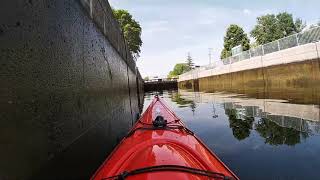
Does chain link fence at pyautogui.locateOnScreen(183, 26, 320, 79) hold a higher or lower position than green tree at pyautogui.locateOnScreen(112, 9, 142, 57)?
lower

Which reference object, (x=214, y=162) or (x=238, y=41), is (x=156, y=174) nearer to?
(x=214, y=162)

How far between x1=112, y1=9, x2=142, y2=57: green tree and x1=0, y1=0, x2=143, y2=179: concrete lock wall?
62342 millimetres

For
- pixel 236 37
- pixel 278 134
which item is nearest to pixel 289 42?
pixel 278 134

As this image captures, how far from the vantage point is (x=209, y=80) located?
140ft

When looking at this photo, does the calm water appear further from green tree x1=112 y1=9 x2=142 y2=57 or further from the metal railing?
green tree x1=112 y1=9 x2=142 y2=57

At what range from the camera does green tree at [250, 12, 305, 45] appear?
3314 inches

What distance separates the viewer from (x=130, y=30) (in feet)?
220

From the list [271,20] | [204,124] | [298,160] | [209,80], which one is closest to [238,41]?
[271,20]

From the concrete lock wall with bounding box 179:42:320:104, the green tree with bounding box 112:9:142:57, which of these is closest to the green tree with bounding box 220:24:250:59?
the green tree with bounding box 112:9:142:57

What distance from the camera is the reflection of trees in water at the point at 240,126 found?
812 centimetres

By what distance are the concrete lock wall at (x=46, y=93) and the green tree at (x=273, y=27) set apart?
278 ft

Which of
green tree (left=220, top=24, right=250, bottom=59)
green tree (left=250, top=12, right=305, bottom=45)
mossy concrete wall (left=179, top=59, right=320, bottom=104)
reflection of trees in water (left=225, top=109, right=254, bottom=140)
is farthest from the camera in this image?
green tree (left=250, top=12, right=305, bottom=45)

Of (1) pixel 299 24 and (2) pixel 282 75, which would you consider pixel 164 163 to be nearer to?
(2) pixel 282 75

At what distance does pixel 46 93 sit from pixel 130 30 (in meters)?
65.2
